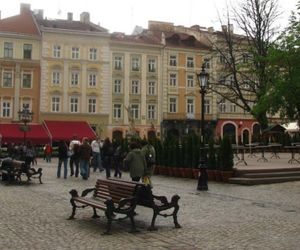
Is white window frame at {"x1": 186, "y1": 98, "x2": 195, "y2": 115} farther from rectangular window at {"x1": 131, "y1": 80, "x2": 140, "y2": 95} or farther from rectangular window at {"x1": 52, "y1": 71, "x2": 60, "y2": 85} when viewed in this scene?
rectangular window at {"x1": 52, "y1": 71, "x2": 60, "y2": 85}

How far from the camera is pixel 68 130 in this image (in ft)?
187

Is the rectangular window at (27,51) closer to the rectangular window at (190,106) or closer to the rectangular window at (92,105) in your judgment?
the rectangular window at (92,105)

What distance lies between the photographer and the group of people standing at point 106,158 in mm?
14047

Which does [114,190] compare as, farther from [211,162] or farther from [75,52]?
[75,52]

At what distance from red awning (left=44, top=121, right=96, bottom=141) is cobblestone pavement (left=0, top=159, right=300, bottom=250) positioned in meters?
39.2

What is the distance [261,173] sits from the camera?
20.9 meters

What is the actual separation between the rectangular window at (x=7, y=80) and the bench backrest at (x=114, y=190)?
49979 millimetres

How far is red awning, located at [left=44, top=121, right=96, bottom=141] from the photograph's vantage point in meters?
55.4

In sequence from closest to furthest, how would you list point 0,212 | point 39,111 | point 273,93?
point 0,212 < point 273,93 < point 39,111

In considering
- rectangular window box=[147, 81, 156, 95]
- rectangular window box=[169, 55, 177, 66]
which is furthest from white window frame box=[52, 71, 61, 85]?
rectangular window box=[169, 55, 177, 66]

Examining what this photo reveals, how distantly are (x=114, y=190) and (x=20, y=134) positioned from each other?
44881 mm

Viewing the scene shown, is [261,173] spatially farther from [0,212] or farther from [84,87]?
[84,87]

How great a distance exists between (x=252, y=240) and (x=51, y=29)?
53628mm

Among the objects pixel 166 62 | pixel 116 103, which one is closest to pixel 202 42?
pixel 166 62
